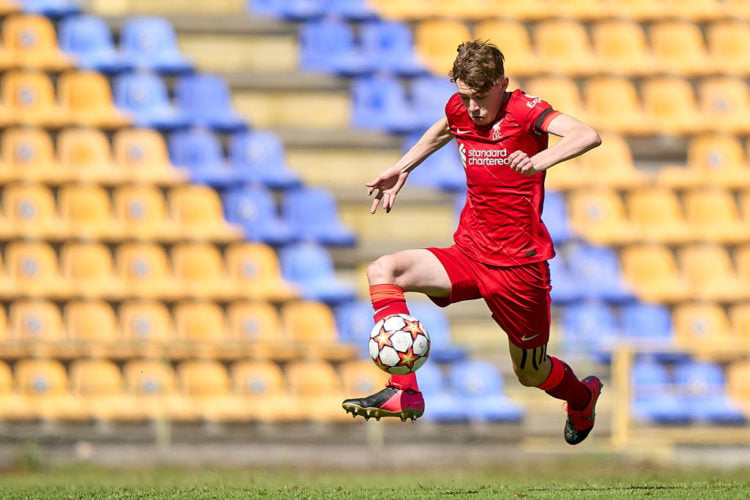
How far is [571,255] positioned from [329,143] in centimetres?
296

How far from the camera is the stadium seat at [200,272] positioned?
12.3 meters

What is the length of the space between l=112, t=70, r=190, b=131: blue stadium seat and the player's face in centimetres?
762

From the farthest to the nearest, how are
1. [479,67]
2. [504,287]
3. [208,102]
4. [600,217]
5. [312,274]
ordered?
[208,102]
[600,217]
[312,274]
[504,287]
[479,67]

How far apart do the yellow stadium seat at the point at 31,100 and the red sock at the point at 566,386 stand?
25.7 feet

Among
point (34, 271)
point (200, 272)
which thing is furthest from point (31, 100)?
point (200, 272)

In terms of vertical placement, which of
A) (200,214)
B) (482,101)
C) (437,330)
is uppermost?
(200,214)

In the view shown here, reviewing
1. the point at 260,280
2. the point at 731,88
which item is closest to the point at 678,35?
the point at 731,88

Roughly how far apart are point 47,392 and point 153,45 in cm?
435

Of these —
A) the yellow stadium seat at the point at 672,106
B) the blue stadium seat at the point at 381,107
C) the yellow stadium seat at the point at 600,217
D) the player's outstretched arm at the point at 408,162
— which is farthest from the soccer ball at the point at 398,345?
the yellow stadium seat at the point at 672,106

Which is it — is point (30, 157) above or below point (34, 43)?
below

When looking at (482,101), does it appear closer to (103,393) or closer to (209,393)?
(209,393)

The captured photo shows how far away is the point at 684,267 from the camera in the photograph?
13.5 meters

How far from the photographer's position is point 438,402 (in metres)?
11.8

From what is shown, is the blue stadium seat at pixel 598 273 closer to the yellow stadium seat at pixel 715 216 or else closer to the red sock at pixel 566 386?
the yellow stadium seat at pixel 715 216
